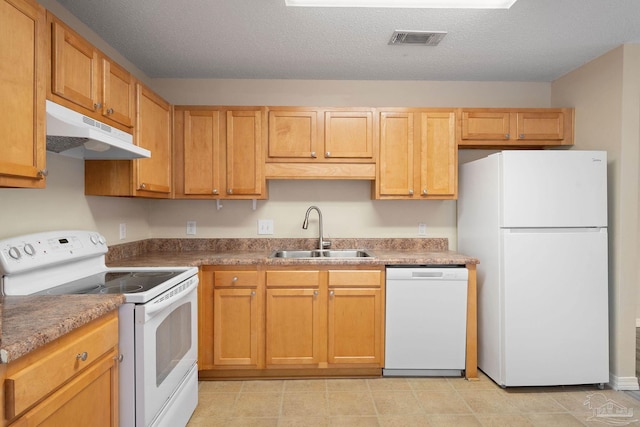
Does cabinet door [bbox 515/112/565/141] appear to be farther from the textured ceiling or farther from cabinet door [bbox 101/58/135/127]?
cabinet door [bbox 101/58/135/127]

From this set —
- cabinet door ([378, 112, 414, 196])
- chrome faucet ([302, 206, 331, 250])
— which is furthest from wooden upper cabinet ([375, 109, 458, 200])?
chrome faucet ([302, 206, 331, 250])

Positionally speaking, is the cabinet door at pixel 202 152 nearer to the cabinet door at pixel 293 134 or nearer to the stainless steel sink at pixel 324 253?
the cabinet door at pixel 293 134

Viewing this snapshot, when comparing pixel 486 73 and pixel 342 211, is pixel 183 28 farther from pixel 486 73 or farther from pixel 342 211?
pixel 486 73

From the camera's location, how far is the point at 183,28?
2.32 meters

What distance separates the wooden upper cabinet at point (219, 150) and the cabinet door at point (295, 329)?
90cm

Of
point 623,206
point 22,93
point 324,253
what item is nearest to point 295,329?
point 324,253

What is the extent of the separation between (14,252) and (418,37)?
2.56 m

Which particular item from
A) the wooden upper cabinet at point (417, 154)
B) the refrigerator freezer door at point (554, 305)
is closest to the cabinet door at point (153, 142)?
the wooden upper cabinet at point (417, 154)

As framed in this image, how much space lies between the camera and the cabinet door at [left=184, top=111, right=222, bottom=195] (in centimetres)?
290

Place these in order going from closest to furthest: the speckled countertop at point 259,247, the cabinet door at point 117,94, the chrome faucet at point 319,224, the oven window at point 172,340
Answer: the oven window at point 172,340 < the cabinet door at point 117,94 < the speckled countertop at point 259,247 < the chrome faucet at point 319,224

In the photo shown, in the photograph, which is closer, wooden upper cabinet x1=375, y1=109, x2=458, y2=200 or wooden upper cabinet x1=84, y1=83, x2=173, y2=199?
wooden upper cabinet x1=84, y1=83, x2=173, y2=199

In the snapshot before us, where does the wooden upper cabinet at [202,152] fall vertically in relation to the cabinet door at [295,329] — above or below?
above

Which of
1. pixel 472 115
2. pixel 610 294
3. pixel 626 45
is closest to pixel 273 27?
pixel 472 115

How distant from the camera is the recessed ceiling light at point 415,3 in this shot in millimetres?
2029
